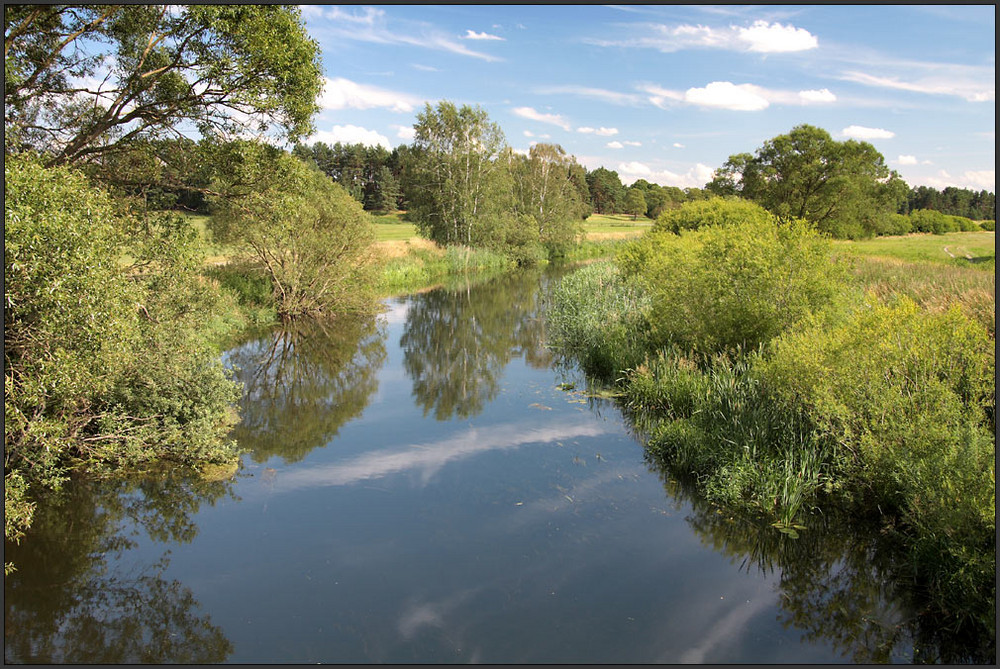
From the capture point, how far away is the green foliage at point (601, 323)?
54.5 feet

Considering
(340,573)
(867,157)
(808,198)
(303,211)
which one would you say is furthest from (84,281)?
(867,157)

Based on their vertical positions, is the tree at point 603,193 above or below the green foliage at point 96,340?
above

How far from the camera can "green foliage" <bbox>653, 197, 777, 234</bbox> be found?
2809 centimetres

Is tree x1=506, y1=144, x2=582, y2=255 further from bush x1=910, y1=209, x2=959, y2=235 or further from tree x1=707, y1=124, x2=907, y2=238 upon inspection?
bush x1=910, y1=209, x2=959, y2=235

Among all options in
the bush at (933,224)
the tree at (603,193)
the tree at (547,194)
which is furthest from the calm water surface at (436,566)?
the tree at (603,193)

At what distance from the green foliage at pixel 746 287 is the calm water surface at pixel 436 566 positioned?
10.2ft

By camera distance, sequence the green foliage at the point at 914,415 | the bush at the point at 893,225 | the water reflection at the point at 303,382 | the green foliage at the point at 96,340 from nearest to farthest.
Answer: the green foliage at the point at 914,415 → the green foliage at the point at 96,340 → the water reflection at the point at 303,382 → the bush at the point at 893,225

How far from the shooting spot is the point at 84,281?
7.40 meters

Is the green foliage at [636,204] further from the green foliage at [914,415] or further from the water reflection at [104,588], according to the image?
the water reflection at [104,588]

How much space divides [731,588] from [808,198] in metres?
39.4

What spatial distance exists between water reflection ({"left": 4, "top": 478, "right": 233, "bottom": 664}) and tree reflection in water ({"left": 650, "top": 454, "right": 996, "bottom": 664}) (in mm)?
6260

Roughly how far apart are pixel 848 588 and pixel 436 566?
4.90m

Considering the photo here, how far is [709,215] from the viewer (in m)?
30.2

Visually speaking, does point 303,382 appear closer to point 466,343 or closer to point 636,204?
point 466,343
